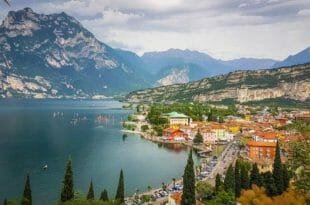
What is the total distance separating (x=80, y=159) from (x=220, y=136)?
44209 mm

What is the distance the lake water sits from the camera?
61906 millimetres

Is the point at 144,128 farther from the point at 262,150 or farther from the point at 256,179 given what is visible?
the point at 256,179

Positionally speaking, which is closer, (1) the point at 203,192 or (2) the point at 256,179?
(2) the point at 256,179

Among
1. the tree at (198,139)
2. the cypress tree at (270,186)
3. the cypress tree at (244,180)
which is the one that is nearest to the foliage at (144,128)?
the tree at (198,139)

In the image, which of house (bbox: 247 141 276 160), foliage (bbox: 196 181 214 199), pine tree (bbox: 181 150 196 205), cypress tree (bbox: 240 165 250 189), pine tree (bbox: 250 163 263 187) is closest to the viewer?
pine tree (bbox: 181 150 196 205)

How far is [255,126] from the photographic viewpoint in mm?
127250

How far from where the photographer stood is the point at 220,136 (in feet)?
375

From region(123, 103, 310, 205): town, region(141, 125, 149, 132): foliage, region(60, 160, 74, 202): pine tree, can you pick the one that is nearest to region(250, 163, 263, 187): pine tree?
region(123, 103, 310, 205): town

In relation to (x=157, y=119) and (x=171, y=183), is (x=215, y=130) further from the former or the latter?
(x=171, y=183)

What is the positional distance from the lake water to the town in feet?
18.6

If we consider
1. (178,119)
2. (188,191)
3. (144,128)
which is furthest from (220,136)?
(188,191)

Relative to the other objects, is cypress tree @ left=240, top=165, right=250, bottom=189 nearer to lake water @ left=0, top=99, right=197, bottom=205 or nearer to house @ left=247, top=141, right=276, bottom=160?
lake water @ left=0, top=99, right=197, bottom=205

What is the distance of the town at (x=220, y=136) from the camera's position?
66.5m

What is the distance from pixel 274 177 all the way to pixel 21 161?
4966 centimetres
